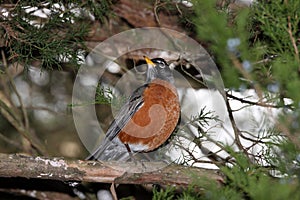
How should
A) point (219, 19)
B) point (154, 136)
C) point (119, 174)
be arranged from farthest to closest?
1. point (154, 136)
2. point (119, 174)
3. point (219, 19)

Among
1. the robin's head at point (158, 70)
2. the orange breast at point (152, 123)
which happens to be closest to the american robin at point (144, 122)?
the orange breast at point (152, 123)

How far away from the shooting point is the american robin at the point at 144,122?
7.59 ft

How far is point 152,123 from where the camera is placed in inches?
91.5

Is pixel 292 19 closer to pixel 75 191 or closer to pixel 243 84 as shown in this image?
pixel 243 84

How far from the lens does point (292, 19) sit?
1.29 meters

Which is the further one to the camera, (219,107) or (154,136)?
(219,107)

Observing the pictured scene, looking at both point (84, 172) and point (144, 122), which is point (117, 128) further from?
point (84, 172)

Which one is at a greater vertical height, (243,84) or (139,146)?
(243,84)

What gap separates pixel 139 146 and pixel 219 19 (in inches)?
49.8

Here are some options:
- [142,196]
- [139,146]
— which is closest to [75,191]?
[142,196]

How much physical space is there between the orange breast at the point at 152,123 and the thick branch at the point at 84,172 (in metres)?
0.27

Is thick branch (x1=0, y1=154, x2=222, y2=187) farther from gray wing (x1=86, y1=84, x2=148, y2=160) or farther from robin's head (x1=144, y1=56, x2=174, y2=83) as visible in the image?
robin's head (x1=144, y1=56, x2=174, y2=83)

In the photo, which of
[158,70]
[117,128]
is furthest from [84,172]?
[158,70]

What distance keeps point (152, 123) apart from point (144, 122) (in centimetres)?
3
